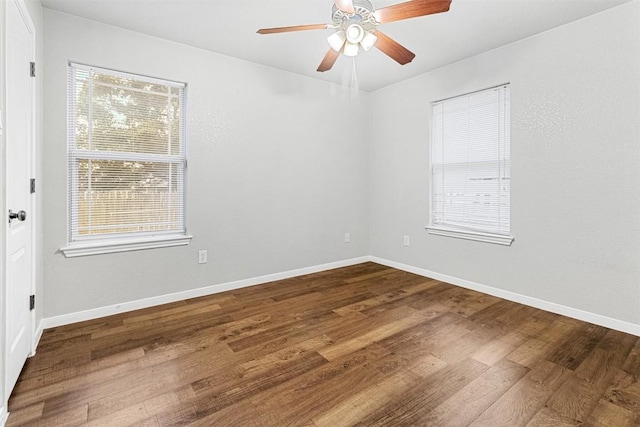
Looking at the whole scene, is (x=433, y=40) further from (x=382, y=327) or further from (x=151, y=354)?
(x=151, y=354)

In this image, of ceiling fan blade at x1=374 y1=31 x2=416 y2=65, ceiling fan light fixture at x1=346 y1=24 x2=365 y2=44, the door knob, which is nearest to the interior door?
the door knob

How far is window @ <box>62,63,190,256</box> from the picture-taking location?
263 cm

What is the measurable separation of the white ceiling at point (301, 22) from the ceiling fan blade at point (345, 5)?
2.02 ft

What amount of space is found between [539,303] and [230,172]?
3.30 metres

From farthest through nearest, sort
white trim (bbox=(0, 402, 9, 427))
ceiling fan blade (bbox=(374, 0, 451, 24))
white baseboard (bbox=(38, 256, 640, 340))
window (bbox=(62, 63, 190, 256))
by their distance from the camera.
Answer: window (bbox=(62, 63, 190, 256))
white baseboard (bbox=(38, 256, 640, 340))
ceiling fan blade (bbox=(374, 0, 451, 24))
white trim (bbox=(0, 402, 9, 427))

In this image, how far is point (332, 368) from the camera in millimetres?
1949

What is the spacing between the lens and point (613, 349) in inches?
85.7

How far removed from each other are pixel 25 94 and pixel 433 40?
10.5 feet

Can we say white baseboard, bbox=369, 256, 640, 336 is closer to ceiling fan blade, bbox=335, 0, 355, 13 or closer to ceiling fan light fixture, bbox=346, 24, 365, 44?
ceiling fan light fixture, bbox=346, 24, 365, 44

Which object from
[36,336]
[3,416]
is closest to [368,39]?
[3,416]

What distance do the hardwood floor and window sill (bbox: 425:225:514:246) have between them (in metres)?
0.61

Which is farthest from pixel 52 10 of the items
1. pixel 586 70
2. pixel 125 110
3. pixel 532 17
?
pixel 586 70

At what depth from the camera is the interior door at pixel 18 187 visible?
1.62 metres

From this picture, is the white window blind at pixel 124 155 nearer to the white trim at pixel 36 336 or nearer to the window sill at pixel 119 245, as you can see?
the window sill at pixel 119 245
